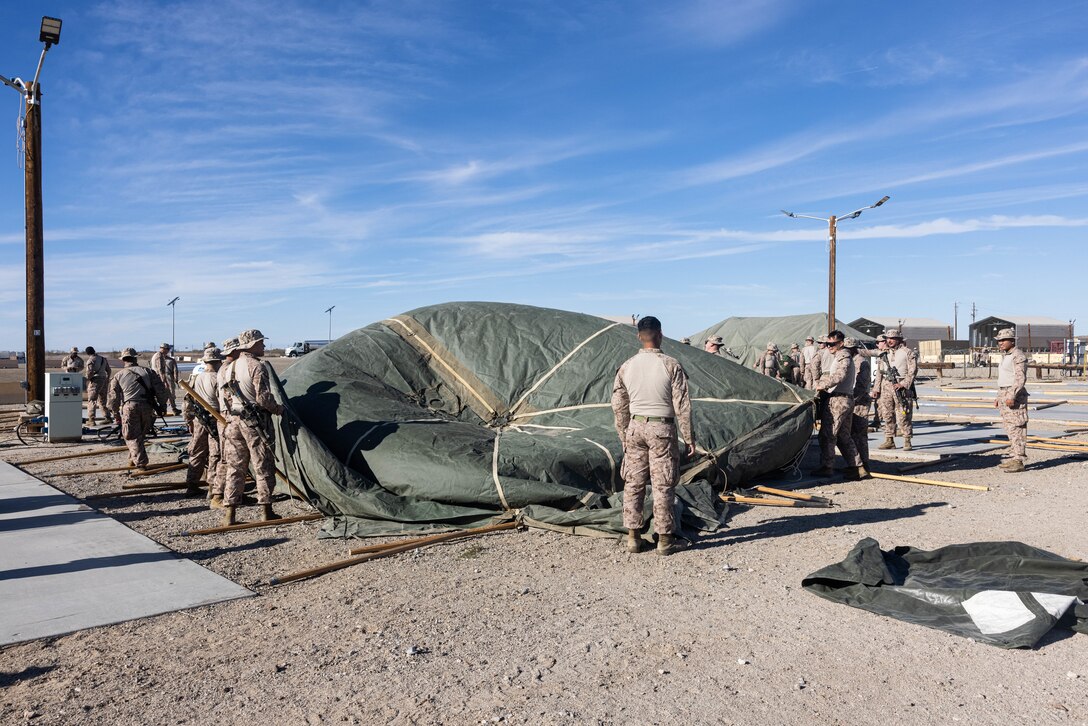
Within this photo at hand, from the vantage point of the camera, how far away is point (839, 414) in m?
9.53

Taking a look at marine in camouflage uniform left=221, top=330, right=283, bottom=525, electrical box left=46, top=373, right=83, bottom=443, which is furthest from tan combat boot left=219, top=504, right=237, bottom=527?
electrical box left=46, top=373, right=83, bottom=443

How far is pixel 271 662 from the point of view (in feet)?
13.4

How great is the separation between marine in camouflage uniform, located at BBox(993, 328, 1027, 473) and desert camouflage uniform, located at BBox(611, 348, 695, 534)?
6.00m

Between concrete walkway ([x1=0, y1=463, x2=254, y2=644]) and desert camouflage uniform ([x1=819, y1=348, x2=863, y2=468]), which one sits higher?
desert camouflage uniform ([x1=819, y1=348, x2=863, y2=468])

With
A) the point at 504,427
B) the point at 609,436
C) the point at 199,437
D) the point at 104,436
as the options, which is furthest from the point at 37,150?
the point at 609,436

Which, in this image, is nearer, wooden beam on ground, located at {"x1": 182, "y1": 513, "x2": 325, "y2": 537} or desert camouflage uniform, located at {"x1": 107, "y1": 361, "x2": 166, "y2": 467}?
wooden beam on ground, located at {"x1": 182, "y1": 513, "x2": 325, "y2": 537}

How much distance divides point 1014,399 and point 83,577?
10.2 metres

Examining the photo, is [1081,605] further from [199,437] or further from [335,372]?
[199,437]

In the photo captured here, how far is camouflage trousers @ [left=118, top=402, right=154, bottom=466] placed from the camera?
396 inches

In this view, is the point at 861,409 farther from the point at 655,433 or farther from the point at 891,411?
the point at 655,433

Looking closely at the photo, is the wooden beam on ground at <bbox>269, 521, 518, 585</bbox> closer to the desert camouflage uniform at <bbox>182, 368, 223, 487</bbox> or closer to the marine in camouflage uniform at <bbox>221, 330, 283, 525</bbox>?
the marine in camouflage uniform at <bbox>221, 330, 283, 525</bbox>

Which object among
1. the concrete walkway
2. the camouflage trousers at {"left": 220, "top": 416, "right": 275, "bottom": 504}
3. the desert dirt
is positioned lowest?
the concrete walkway

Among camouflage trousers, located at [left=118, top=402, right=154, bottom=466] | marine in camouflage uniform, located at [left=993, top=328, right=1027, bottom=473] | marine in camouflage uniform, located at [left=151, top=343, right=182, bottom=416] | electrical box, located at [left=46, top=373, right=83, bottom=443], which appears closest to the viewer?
marine in camouflage uniform, located at [left=993, top=328, right=1027, bottom=473]

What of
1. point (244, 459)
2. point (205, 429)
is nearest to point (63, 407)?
point (205, 429)
